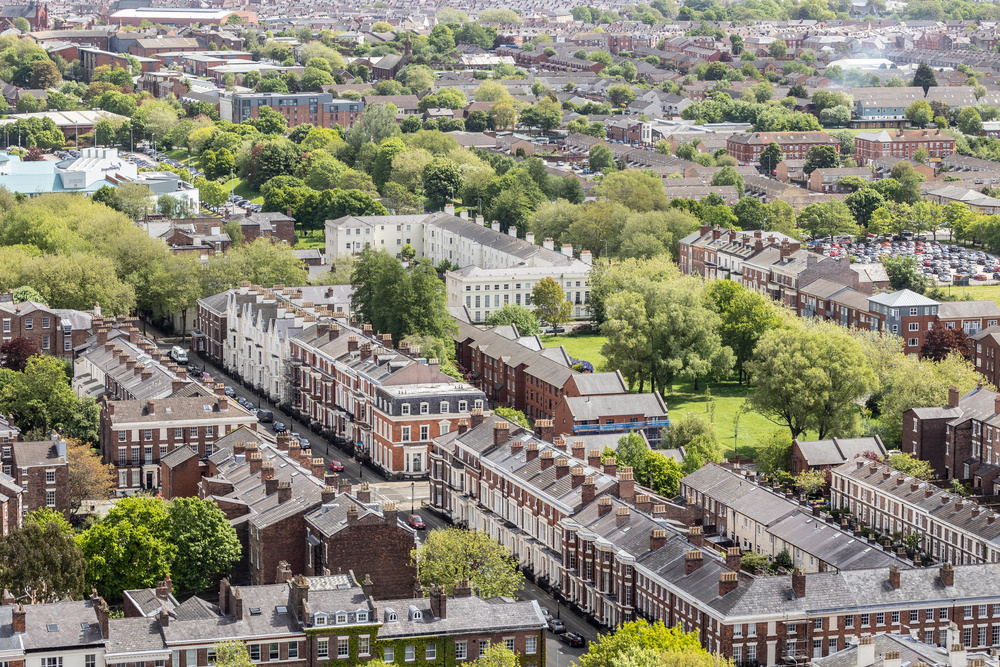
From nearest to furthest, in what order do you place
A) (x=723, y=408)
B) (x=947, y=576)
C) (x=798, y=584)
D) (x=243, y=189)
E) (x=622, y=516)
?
(x=798, y=584)
(x=947, y=576)
(x=622, y=516)
(x=723, y=408)
(x=243, y=189)

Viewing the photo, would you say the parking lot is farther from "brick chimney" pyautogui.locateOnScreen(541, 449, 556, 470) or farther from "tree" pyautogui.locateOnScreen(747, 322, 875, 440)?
"brick chimney" pyautogui.locateOnScreen(541, 449, 556, 470)

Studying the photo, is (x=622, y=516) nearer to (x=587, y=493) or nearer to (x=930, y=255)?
(x=587, y=493)

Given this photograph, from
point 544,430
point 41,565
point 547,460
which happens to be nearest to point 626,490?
point 547,460

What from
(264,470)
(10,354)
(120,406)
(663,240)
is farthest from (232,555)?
(663,240)

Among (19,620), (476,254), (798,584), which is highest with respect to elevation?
(19,620)

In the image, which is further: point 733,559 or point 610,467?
point 610,467
